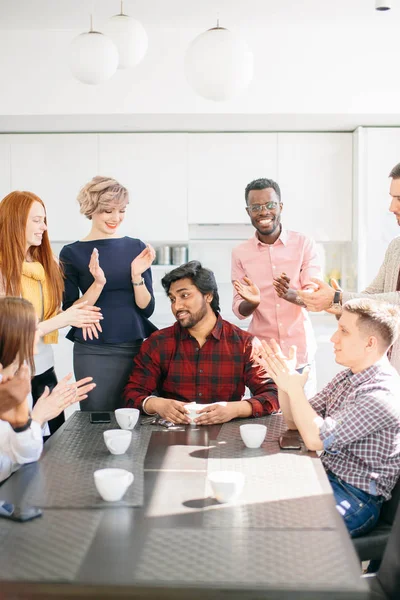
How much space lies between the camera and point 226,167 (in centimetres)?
515

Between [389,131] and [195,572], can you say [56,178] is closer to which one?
[389,131]

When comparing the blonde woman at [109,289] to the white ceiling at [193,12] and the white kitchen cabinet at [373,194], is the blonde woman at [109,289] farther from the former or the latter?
the white kitchen cabinet at [373,194]

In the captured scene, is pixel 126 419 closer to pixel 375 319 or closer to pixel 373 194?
pixel 375 319

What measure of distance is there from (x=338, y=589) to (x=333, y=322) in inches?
170

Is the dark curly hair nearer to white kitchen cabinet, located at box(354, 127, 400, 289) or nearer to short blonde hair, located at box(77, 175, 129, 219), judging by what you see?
short blonde hair, located at box(77, 175, 129, 219)

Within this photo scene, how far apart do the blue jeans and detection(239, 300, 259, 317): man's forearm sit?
3.85ft

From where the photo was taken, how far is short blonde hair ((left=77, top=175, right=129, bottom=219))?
2840 mm

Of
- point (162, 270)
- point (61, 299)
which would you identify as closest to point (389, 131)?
point (162, 270)

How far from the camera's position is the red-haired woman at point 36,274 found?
2.60 meters

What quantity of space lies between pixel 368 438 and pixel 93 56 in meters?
1.51

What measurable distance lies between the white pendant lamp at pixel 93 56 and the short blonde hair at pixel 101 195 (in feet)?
1.90

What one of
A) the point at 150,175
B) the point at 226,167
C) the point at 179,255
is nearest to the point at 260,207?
the point at 226,167

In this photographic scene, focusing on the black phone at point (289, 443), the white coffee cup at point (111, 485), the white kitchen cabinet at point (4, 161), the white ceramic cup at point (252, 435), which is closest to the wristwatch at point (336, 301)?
the black phone at point (289, 443)

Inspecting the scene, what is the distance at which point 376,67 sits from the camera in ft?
14.8
